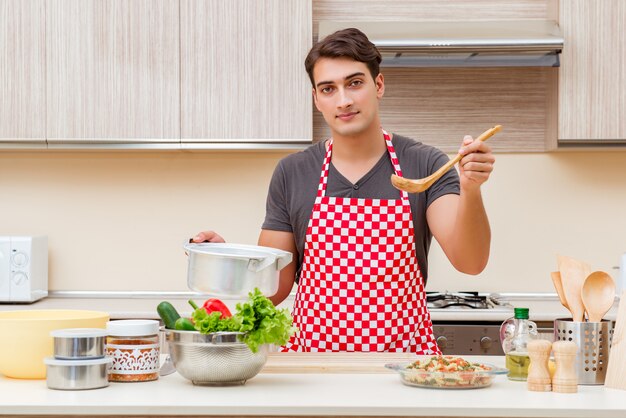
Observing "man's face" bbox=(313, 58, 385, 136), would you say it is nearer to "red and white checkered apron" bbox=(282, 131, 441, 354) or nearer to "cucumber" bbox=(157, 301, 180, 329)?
"red and white checkered apron" bbox=(282, 131, 441, 354)

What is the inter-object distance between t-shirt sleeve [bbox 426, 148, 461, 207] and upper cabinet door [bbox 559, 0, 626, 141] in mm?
1142

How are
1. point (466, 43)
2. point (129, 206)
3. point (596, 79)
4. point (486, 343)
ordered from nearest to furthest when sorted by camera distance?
1. point (486, 343)
2. point (466, 43)
3. point (596, 79)
4. point (129, 206)

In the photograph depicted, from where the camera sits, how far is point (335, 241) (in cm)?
227

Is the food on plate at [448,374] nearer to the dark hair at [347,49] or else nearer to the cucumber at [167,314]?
the cucumber at [167,314]

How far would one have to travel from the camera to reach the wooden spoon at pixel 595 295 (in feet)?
5.52

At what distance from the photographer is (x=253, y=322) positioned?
5.10 feet

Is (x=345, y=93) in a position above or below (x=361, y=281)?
above

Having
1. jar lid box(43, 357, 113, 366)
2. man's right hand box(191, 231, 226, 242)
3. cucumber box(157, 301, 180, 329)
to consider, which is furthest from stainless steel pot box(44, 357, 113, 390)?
man's right hand box(191, 231, 226, 242)

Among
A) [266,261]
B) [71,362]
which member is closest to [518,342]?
[266,261]

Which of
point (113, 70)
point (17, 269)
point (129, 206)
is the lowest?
point (17, 269)

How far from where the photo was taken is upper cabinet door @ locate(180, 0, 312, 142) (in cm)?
326

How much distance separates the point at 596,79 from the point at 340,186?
1.40 meters

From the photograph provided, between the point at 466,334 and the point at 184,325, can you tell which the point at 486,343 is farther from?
the point at 184,325

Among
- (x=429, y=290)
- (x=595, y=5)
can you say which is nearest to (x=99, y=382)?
(x=429, y=290)
